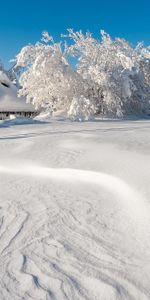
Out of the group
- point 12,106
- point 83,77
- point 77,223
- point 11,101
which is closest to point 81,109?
point 83,77

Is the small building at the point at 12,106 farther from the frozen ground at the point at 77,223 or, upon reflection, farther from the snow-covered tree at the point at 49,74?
the frozen ground at the point at 77,223

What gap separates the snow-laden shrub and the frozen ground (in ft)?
20.0

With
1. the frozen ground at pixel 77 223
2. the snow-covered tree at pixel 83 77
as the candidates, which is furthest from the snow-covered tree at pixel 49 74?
the frozen ground at pixel 77 223

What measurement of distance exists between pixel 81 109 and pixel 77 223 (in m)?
9.59

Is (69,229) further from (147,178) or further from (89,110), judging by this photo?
(89,110)

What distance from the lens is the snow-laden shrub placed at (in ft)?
40.5

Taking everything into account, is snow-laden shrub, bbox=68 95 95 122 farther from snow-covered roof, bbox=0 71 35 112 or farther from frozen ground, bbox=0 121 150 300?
frozen ground, bbox=0 121 150 300

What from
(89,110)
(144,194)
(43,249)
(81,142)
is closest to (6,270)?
(43,249)

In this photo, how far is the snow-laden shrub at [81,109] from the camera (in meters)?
12.3

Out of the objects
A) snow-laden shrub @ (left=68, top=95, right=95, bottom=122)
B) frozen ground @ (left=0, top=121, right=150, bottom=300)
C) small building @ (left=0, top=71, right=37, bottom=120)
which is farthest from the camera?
small building @ (left=0, top=71, right=37, bottom=120)

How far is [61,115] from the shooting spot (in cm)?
1347

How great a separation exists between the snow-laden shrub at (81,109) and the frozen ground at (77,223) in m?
6.10

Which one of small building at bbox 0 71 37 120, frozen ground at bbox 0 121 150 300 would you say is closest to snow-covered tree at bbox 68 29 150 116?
small building at bbox 0 71 37 120

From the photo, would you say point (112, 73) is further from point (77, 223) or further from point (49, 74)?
point (77, 223)
